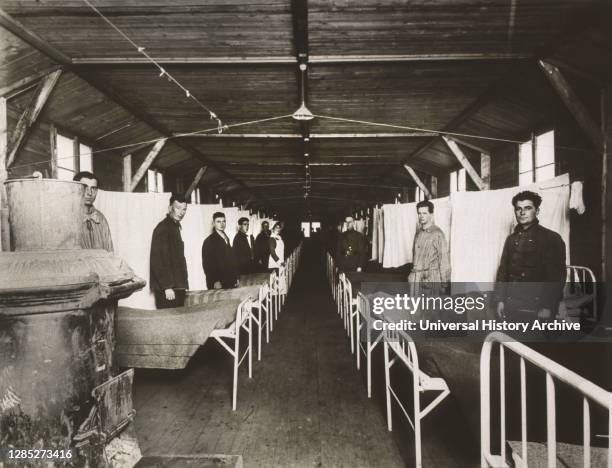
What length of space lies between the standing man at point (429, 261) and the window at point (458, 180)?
14.1 feet

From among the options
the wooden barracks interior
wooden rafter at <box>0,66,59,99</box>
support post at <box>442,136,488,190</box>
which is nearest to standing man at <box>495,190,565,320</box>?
the wooden barracks interior

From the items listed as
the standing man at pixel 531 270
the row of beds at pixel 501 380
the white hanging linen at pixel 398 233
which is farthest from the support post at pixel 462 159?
the standing man at pixel 531 270

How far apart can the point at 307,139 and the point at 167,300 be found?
13.4 ft

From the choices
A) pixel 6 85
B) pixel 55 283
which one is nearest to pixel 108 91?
pixel 6 85

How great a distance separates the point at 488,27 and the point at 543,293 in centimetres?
231

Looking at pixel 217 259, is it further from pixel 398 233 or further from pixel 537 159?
pixel 537 159

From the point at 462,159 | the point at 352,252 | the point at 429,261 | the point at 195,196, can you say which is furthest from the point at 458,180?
the point at 195,196

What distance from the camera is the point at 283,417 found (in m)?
3.17

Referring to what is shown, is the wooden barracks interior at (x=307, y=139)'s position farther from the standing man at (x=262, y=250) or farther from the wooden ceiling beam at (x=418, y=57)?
the standing man at (x=262, y=250)

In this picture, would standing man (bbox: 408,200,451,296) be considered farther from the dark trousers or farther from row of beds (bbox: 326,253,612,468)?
the dark trousers

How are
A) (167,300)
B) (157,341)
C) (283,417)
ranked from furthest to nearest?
(167,300)
(283,417)
(157,341)

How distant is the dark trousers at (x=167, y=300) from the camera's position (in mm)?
4352

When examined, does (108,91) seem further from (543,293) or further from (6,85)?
(543,293)

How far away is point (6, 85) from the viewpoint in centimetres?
404
